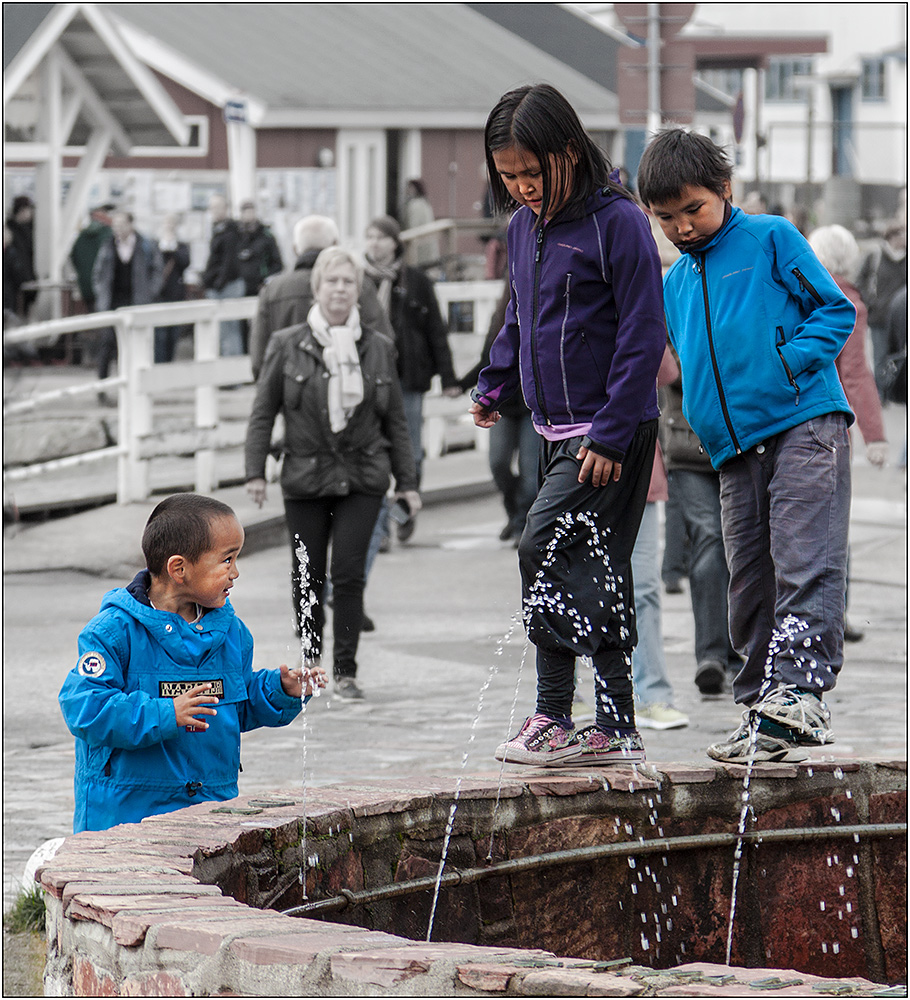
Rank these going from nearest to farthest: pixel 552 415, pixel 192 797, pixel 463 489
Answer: pixel 192 797 → pixel 552 415 → pixel 463 489

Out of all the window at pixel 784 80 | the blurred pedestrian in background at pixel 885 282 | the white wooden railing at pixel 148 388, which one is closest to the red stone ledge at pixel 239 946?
the white wooden railing at pixel 148 388

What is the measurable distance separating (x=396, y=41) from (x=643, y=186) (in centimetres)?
3386

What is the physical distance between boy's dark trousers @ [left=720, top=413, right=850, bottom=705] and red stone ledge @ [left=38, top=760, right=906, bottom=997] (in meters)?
1.18

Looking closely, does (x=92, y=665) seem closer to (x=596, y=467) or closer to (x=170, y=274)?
(x=596, y=467)

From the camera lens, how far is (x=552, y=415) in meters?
4.70

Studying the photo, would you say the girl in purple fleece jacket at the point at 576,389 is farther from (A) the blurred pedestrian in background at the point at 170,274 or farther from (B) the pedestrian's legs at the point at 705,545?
Result: (A) the blurred pedestrian in background at the point at 170,274

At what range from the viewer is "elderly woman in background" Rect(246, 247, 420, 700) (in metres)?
7.87

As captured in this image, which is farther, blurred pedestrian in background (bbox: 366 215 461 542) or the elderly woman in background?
blurred pedestrian in background (bbox: 366 215 461 542)

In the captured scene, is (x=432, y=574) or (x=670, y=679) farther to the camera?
(x=432, y=574)

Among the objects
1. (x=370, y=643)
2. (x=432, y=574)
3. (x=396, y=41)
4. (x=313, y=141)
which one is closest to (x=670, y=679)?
(x=370, y=643)

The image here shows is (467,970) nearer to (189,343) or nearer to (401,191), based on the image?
(189,343)

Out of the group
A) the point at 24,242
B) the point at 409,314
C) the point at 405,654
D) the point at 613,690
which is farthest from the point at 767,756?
the point at 24,242


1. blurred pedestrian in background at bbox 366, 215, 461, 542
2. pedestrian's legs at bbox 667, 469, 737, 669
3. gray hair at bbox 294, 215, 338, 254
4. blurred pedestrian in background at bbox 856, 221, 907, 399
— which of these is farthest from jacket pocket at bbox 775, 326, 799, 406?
blurred pedestrian in background at bbox 856, 221, 907, 399

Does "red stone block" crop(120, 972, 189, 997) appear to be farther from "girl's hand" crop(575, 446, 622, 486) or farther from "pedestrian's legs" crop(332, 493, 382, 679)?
"pedestrian's legs" crop(332, 493, 382, 679)
